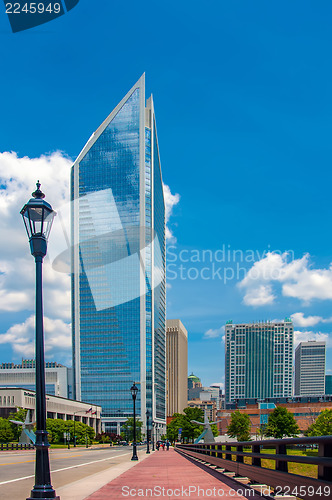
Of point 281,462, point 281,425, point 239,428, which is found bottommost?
point 239,428

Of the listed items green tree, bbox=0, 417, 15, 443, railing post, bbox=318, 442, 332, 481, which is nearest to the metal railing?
railing post, bbox=318, 442, 332, 481

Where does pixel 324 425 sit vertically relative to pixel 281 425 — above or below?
above

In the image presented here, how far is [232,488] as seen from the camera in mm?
10555

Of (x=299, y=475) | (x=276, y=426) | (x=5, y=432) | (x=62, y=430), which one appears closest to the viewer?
(x=299, y=475)

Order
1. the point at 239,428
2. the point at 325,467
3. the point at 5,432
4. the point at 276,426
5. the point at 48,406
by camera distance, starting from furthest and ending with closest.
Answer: the point at 239,428, the point at 276,426, the point at 48,406, the point at 5,432, the point at 325,467

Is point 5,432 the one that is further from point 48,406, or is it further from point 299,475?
point 299,475

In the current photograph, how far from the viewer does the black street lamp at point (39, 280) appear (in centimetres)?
1051

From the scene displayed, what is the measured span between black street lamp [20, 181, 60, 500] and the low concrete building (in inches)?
3975

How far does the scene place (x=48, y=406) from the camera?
129000mm

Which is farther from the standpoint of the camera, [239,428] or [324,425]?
[239,428]

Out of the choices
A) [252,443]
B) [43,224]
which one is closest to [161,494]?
[252,443]

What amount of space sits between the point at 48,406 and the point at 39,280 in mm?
126414

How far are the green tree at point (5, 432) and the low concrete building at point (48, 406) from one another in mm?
14343

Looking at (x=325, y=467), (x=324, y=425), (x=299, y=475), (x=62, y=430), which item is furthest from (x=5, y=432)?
(x=325, y=467)
